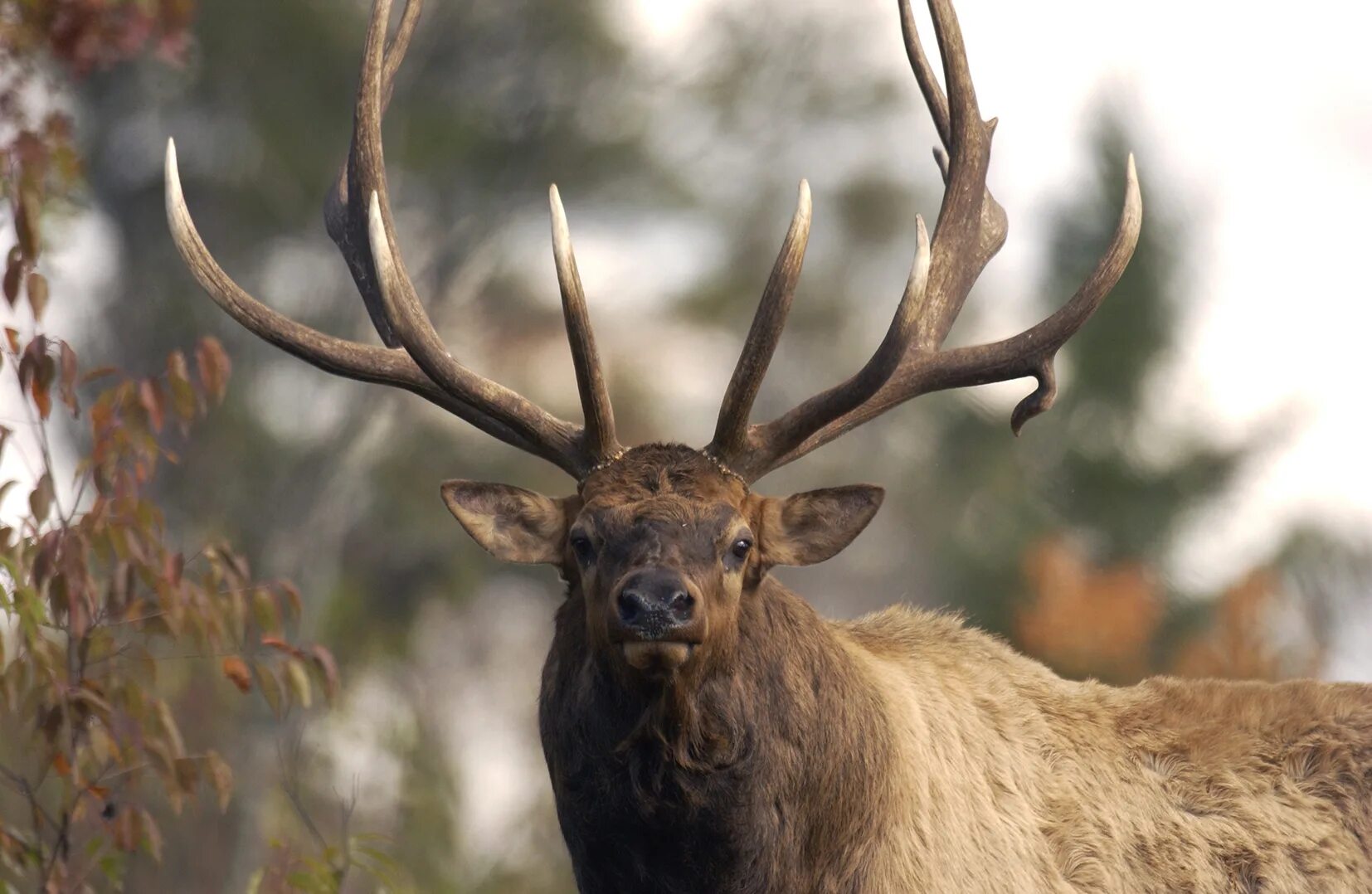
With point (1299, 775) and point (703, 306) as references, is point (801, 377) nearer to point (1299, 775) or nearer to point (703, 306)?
point (703, 306)

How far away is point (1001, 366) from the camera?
7051 mm

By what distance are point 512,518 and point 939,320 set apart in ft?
6.03

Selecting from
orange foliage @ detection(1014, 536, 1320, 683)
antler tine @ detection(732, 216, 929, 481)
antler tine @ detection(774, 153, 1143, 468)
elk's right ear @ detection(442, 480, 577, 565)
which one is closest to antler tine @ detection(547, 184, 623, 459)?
elk's right ear @ detection(442, 480, 577, 565)

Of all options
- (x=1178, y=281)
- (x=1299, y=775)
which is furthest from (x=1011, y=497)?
(x=1299, y=775)

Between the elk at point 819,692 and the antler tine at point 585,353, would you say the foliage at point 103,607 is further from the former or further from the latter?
the antler tine at point 585,353

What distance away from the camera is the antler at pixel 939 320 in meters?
6.54

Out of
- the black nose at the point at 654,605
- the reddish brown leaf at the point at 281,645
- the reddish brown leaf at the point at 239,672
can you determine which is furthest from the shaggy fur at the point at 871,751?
the reddish brown leaf at the point at 239,672

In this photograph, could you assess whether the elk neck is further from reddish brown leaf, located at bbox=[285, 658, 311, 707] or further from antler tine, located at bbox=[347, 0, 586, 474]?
reddish brown leaf, located at bbox=[285, 658, 311, 707]

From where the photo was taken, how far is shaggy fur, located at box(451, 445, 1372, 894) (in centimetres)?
606

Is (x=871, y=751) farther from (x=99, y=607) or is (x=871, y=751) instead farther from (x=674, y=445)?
(x=99, y=607)

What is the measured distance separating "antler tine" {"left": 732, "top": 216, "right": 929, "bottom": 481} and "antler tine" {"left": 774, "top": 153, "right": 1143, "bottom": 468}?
0.28m

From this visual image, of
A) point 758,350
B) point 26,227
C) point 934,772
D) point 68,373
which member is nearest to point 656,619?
point 758,350

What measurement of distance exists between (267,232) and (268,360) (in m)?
1.68

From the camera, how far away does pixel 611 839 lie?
611 centimetres
